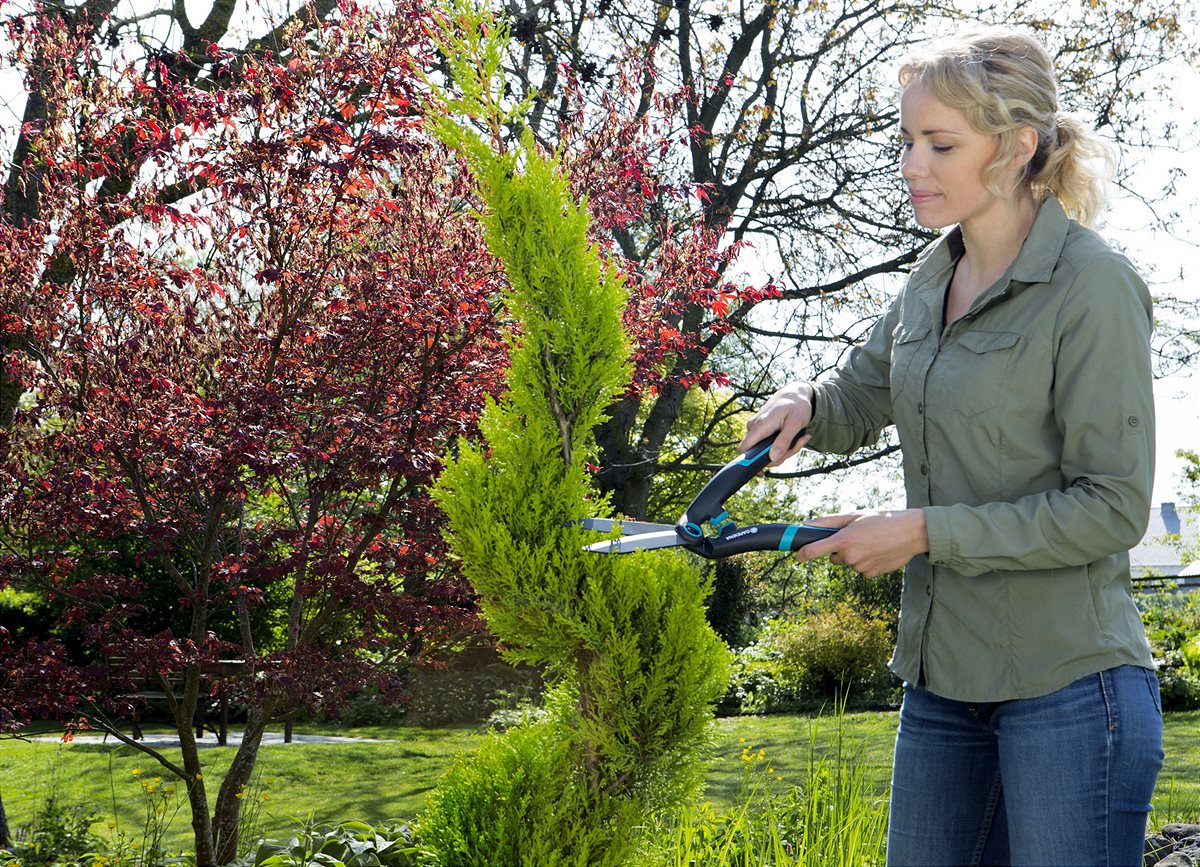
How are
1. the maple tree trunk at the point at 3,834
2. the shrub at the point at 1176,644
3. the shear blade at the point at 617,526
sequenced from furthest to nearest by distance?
the shrub at the point at 1176,644 → the maple tree trunk at the point at 3,834 → the shear blade at the point at 617,526

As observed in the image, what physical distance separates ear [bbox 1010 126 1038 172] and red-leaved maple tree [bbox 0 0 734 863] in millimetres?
2885

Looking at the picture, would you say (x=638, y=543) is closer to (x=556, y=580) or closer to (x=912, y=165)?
(x=556, y=580)

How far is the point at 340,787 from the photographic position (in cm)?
876

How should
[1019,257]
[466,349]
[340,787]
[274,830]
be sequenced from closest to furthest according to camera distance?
[1019,257] < [466,349] < [274,830] < [340,787]

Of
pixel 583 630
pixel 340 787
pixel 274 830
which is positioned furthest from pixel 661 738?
pixel 340 787

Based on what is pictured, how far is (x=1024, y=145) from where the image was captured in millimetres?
1829

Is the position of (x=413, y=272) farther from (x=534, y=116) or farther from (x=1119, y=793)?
(x=534, y=116)

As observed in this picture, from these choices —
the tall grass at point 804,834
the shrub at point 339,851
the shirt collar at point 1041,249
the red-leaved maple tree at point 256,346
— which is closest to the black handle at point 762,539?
the shirt collar at point 1041,249

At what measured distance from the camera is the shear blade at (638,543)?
195cm

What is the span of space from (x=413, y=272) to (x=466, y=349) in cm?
39

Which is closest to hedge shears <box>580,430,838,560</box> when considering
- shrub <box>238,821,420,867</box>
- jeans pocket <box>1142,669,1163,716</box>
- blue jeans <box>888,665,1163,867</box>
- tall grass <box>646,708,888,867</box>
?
blue jeans <box>888,665,1163,867</box>

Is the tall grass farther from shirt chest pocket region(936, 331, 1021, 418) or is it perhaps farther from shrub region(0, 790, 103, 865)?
shrub region(0, 790, 103, 865)

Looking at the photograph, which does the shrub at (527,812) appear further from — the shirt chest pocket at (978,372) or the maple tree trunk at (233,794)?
the maple tree trunk at (233,794)

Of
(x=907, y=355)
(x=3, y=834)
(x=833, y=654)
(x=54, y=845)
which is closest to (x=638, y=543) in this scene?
(x=907, y=355)
